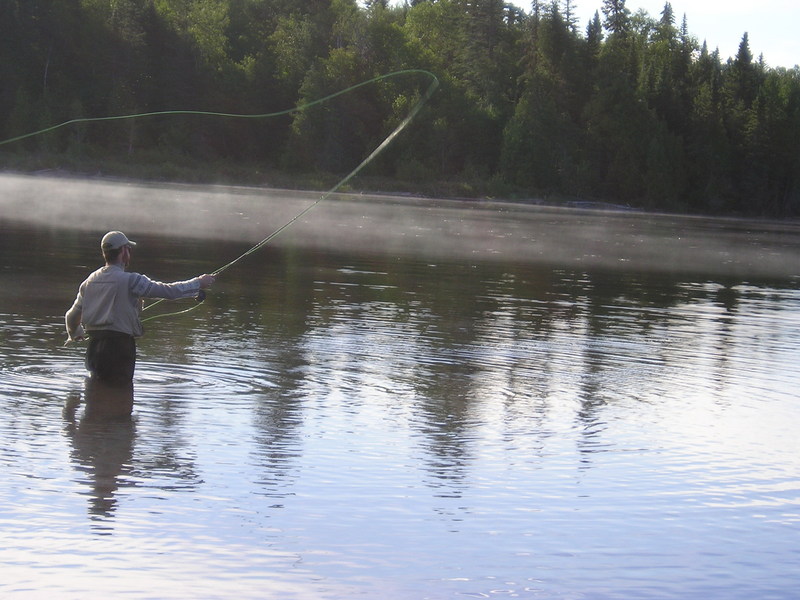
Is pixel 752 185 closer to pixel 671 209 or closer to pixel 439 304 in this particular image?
pixel 671 209

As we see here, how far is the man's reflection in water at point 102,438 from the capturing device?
21.9 ft

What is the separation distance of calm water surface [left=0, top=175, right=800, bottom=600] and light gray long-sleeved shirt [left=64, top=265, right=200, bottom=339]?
596mm

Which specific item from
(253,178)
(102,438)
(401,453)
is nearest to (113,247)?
(102,438)

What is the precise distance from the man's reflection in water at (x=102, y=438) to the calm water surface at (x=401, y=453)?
0.03 metres

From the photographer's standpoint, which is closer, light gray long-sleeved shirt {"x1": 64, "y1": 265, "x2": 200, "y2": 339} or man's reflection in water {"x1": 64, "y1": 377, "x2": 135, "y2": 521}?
man's reflection in water {"x1": 64, "y1": 377, "x2": 135, "y2": 521}

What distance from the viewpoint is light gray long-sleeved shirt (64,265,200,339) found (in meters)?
9.09

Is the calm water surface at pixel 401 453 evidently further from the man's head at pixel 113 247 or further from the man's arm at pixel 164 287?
the man's head at pixel 113 247

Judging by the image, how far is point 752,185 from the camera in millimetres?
99438

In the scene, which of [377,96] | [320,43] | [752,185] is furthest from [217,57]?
[752,185]

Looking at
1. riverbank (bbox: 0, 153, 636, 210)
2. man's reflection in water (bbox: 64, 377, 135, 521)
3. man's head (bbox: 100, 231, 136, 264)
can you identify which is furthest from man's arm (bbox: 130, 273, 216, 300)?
riverbank (bbox: 0, 153, 636, 210)

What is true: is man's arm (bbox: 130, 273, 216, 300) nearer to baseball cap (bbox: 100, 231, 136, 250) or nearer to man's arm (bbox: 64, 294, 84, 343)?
baseball cap (bbox: 100, 231, 136, 250)

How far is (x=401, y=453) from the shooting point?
26.0ft

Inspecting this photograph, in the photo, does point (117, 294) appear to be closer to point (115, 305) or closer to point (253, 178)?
point (115, 305)

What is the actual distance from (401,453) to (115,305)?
2.63 m
